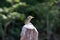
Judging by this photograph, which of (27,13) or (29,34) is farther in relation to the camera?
(27,13)

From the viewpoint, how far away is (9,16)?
9.86 m

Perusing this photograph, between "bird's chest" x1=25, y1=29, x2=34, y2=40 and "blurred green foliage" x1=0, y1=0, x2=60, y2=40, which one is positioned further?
"blurred green foliage" x1=0, y1=0, x2=60, y2=40

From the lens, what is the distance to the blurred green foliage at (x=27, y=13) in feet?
32.7

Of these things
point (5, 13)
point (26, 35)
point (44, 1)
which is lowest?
point (26, 35)

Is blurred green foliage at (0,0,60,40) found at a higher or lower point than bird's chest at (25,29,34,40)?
higher

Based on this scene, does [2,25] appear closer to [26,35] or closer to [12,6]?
[12,6]

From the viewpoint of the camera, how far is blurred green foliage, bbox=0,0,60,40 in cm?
996

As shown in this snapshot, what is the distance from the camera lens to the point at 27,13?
10.4m

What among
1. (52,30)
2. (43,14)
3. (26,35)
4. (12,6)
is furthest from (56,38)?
(26,35)

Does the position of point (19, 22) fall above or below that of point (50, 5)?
below

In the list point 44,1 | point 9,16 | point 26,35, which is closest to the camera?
point 26,35

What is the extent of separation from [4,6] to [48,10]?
1.74 meters

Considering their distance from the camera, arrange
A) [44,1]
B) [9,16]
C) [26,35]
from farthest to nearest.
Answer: [44,1], [9,16], [26,35]

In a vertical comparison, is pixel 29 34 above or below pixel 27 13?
below
